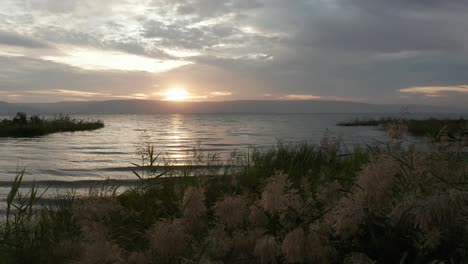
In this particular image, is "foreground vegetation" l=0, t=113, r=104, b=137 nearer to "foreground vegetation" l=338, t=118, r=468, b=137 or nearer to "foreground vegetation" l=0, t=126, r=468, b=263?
"foreground vegetation" l=338, t=118, r=468, b=137

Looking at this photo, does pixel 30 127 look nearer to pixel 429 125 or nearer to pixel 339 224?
pixel 429 125

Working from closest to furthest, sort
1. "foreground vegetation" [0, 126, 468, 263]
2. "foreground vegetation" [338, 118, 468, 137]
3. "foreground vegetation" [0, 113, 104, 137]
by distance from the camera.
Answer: "foreground vegetation" [0, 126, 468, 263]
"foreground vegetation" [338, 118, 468, 137]
"foreground vegetation" [0, 113, 104, 137]

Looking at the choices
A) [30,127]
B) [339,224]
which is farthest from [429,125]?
[339,224]

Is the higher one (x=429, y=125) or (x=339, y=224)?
(x=339, y=224)

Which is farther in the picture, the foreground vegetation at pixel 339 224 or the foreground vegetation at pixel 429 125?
the foreground vegetation at pixel 429 125

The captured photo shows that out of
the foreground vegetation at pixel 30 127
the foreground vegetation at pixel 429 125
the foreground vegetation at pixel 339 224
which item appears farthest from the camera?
the foreground vegetation at pixel 30 127

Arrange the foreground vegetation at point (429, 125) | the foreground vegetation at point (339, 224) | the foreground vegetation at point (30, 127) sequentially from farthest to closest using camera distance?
the foreground vegetation at point (30, 127)
the foreground vegetation at point (429, 125)
the foreground vegetation at point (339, 224)

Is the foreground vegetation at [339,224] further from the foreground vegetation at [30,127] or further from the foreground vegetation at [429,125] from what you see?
the foreground vegetation at [30,127]

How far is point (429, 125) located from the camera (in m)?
35.9

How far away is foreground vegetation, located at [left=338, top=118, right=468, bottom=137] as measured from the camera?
3.53 metres

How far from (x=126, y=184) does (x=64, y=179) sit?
114 inches

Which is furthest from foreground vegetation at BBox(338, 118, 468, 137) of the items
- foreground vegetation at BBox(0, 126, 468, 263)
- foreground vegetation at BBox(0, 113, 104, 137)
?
foreground vegetation at BBox(0, 113, 104, 137)

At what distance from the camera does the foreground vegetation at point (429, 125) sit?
3527 mm

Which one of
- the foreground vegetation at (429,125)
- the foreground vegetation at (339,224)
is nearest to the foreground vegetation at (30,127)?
the foreground vegetation at (429,125)
